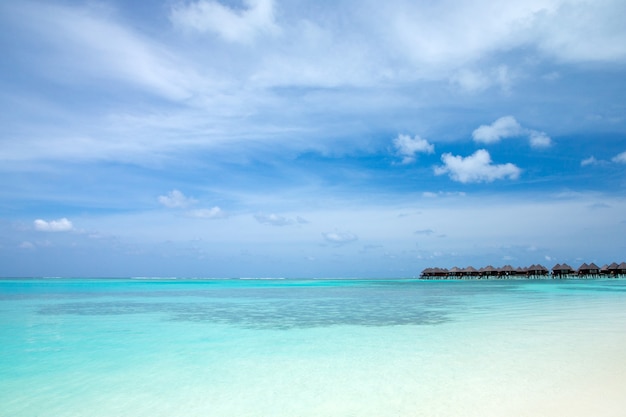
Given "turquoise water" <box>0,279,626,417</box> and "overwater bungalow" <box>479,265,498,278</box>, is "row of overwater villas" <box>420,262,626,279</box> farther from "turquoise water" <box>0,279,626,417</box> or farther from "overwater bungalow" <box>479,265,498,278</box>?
"turquoise water" <box>0,279,626,417</box>

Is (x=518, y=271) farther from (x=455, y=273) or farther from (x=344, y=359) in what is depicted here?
(x=344, y=359)

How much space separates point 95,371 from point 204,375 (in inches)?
81.3

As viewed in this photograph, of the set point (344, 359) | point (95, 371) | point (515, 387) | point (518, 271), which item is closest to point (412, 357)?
point (344, 359)

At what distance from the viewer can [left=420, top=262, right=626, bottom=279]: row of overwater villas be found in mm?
55844

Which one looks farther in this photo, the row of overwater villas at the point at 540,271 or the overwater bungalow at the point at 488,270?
the overwater bungalow at the point at 488,270

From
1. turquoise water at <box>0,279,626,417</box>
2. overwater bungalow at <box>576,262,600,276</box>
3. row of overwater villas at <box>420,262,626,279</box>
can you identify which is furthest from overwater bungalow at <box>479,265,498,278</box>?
turquoise water at <box>0,279,626,417</box>

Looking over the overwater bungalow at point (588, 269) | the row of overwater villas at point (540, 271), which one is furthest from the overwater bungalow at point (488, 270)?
the overwater bungalow at point (588, 269)

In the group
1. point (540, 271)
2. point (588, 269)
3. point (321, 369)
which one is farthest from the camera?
point (540, 271)

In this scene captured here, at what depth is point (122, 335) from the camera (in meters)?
10.9

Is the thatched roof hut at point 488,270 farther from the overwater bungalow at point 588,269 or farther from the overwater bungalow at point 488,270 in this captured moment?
the overwater bungalow at point 588,269

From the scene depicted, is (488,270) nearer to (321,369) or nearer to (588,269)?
(588,269)

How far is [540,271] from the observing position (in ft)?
208

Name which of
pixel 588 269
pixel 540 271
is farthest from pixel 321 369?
pixel 540 271

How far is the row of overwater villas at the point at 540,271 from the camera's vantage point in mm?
55844
